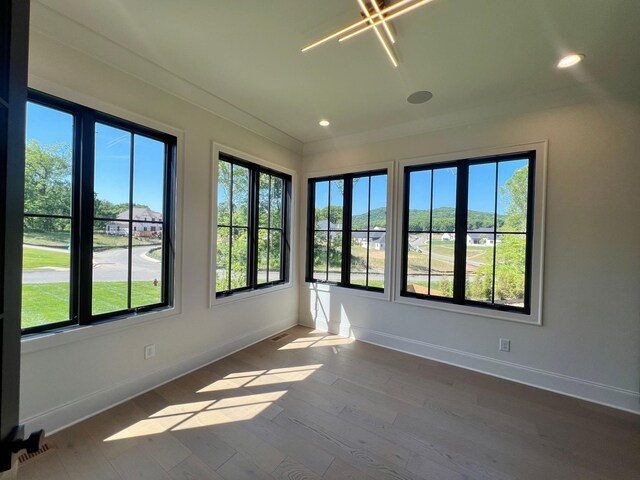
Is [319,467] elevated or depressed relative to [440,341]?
depressed

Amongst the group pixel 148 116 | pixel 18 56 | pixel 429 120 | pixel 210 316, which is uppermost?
pixel 429 120

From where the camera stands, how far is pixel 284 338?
358cm

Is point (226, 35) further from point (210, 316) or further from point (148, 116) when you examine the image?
point (210, 316)

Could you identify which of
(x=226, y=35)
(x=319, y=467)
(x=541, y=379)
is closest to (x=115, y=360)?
(x=319, y=467)

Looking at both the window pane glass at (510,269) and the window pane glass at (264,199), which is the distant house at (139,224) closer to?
the window pane glass at (264,199)

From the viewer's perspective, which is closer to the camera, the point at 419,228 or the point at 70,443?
the point at 70,443

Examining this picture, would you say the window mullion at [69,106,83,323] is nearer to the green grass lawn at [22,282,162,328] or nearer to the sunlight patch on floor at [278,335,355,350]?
the green grass lawn at [22,282,162,328]

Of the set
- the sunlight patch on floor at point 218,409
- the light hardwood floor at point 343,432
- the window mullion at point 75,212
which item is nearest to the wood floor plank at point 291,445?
the light hardwood floor at point 343,432

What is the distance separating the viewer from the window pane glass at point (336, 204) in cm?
386

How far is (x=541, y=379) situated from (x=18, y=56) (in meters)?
3.82

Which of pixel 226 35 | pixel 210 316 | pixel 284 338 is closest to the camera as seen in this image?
pixel 226 35

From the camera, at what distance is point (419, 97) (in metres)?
2.67

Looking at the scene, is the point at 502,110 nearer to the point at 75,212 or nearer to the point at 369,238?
the point at 369,238

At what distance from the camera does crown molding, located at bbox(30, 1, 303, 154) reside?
5.69 feet
